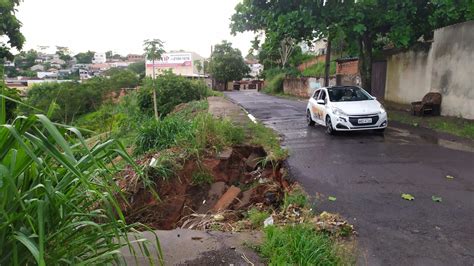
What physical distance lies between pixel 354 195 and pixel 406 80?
12831 mm

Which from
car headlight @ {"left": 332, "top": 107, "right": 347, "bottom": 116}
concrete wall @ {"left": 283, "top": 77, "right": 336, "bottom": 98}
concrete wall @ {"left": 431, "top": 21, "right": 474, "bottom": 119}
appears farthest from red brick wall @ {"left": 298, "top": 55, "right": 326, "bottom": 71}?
car headlight @ {"left": 332, "top": 107, "right": 347, "bottom": 116}

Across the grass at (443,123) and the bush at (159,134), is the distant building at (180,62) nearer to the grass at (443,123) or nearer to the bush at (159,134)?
the grass at (443,123)

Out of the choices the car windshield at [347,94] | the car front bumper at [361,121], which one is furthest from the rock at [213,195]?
the car windshield at [347,94]

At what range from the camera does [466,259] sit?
12.9 feet

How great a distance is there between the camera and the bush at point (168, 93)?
18.1 m

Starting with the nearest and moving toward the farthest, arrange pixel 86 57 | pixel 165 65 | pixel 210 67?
pixel 165 65 < pixel 210 67 < pixel 86 57

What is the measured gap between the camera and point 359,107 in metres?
11.2

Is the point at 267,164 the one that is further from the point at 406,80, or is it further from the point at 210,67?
the point at 210,67

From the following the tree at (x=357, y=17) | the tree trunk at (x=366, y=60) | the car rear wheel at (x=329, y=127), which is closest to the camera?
the car rear wheel at (x=329, y=127)

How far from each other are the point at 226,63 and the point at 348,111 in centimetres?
4843

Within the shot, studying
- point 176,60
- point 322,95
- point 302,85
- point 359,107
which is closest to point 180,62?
point 176,60

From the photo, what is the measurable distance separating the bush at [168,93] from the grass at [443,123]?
9.57m

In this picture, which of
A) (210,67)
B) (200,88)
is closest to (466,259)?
(200,88)

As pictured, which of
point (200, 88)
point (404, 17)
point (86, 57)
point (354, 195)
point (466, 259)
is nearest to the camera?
point (466, 259)
